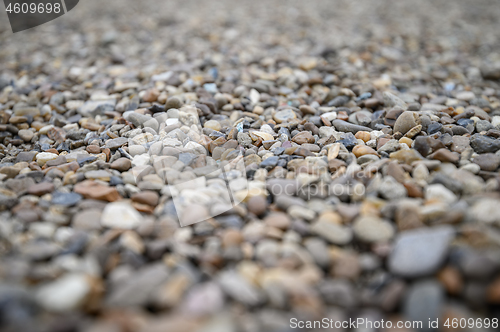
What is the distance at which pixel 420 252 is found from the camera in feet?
3.55

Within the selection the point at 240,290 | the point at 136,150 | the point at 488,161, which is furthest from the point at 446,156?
the point at 136,150

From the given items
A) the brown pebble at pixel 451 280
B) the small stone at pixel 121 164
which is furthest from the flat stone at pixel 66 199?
the brown pebble at pixel 451 280

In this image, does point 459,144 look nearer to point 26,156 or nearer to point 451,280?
point 451,280

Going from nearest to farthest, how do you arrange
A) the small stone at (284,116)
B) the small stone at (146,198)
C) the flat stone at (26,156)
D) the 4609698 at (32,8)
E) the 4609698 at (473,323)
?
1. the 4609698 at (473,323)
2. the small stone at (146,198)
3. the flat stone at (26,156)
4. the small stone at (284,116)
5. the 4609698 at (32,8)

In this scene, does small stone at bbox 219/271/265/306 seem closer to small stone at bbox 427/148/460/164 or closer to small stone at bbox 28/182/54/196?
small stone at bbox 28/182/54/196

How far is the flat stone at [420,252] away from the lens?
41.8 inches

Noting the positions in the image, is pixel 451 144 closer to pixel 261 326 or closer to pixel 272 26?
pixel 261 326

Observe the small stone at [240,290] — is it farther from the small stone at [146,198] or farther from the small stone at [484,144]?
the small stone at [484,144]

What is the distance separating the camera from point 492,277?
3.27 feet

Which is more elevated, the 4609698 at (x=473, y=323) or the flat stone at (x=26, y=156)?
the flat stone at (x=26, y=156)

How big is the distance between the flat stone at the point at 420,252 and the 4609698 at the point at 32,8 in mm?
4176

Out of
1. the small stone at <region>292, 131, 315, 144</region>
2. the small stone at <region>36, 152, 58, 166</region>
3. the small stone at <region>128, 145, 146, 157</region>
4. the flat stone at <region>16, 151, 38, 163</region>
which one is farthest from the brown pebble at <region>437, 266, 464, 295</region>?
the flat stone at <region>16, 151, 38, 163</region>

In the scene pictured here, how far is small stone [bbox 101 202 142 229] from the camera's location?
1.28 m

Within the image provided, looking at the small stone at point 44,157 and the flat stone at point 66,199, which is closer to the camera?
the flat stone at point 66,199
